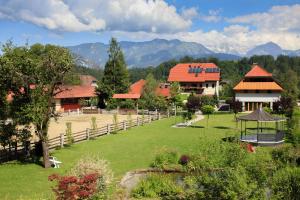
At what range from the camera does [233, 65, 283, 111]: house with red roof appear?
198 ft

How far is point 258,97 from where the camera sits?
61.0 meters

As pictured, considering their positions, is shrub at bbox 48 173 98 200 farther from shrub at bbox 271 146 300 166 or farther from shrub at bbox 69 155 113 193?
shrub at bbox 271 146 300 166

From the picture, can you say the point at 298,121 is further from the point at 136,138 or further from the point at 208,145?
the point at 208,145

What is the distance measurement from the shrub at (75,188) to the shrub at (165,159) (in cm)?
911

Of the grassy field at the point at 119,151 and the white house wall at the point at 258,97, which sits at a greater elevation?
the white house wall at the point at 258,97

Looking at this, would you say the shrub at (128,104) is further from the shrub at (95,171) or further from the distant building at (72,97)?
the shrub at (95,171)

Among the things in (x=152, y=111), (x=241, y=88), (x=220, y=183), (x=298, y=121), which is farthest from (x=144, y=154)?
(x=241, y=88)

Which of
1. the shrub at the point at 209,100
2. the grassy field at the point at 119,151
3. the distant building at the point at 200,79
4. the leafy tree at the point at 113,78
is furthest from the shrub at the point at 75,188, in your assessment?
the distant building at the point at 200,79

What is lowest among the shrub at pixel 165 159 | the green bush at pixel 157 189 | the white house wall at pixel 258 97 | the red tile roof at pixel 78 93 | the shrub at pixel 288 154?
the green bush at pixel 157 189

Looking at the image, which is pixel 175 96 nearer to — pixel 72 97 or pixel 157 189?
pixel 72 97

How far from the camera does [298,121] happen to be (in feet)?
96.7

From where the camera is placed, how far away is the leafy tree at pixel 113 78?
220 feet

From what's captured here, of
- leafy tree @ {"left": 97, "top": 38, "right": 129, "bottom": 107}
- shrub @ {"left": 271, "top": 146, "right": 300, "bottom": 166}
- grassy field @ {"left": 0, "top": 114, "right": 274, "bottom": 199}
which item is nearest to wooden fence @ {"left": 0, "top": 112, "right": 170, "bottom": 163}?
grassy field @ {"left": 0, "top": 114, "right": 274, "bottom": 199}

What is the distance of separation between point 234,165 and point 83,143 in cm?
1994
